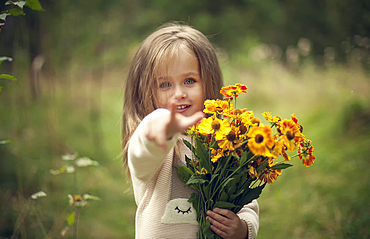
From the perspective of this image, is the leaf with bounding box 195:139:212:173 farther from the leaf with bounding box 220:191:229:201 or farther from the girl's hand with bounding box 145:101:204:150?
the girl's hand with bounding box 145:101:204:150

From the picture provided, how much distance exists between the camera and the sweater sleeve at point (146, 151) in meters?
0.70

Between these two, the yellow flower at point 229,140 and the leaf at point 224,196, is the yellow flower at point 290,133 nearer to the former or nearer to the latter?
the yellow flower at point 229,140

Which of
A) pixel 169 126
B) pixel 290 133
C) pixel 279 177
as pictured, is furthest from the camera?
pixel 279 177

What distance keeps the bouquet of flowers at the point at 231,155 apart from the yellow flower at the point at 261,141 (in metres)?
0.02

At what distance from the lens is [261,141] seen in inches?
27.2

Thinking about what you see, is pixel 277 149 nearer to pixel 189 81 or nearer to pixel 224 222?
pixel 224 222

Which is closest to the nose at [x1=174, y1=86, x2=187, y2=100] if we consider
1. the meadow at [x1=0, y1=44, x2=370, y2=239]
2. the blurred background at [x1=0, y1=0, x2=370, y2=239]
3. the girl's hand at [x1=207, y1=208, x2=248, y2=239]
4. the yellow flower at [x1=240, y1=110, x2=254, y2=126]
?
the yellow flower at [x1=240, y1=110, x2=254, y2=126]

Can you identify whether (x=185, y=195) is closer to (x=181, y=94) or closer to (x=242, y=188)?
(x=242, y=188)

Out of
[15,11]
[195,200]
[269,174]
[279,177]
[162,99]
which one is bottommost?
[279,177]

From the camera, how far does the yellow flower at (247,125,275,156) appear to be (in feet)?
2.19

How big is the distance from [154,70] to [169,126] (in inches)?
20.0

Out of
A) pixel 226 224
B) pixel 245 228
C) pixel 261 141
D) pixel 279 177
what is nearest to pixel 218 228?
pixel 226 224

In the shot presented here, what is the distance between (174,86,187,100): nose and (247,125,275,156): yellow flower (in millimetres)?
400

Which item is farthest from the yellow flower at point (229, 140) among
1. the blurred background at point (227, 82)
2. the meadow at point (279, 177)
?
the blurred background at point (227, 82)
